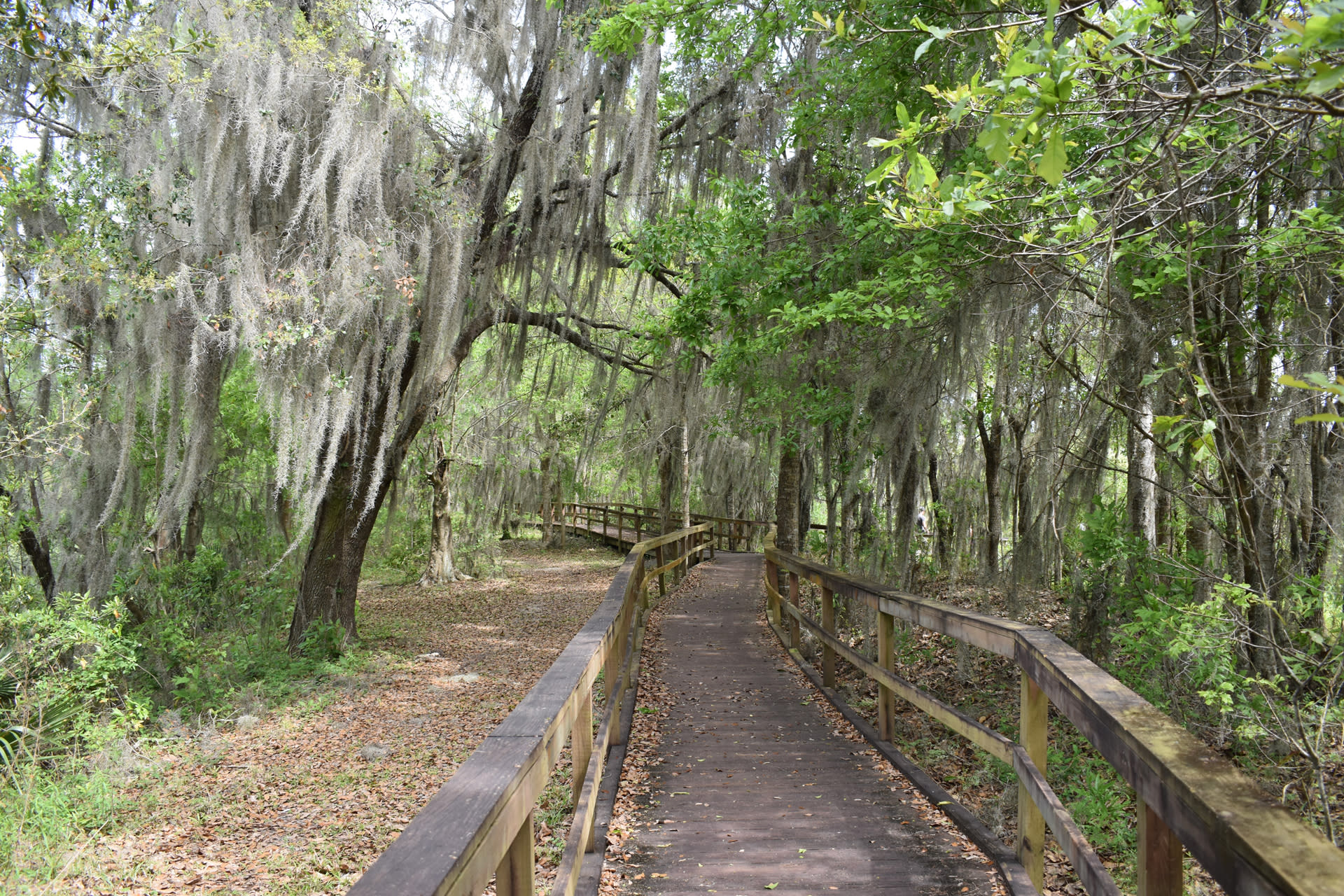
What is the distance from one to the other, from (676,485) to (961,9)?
17.1 m

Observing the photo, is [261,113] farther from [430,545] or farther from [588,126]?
[430,545]

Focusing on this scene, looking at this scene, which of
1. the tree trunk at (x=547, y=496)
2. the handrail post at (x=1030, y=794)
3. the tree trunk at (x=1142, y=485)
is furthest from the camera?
the tree trunk at (x=547, y=496)

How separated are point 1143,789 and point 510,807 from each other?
3.73 feet

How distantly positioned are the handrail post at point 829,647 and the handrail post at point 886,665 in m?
1.14

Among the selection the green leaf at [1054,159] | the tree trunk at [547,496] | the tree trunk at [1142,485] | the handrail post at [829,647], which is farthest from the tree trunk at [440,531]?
the green leaf at [1054,159]

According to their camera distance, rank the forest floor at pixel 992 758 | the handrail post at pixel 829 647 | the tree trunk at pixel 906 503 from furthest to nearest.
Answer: the tree trunk at pixel 906 503 < the handrail post at pixel 829 647 < the forest floor at pixel 992 758

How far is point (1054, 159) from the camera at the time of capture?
1.53m

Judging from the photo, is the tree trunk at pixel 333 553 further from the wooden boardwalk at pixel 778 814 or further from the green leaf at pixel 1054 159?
the green leaf at pixel 1054 159

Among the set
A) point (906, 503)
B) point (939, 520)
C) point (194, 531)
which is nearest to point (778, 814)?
point (906, 503)

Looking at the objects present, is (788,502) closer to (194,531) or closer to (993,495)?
(993,495)

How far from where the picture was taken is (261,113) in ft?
20.2

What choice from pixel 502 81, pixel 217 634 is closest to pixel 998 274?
pixel 502 81

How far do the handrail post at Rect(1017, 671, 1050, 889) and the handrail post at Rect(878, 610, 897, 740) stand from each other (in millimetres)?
1393

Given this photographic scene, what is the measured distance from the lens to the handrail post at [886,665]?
3.88m
